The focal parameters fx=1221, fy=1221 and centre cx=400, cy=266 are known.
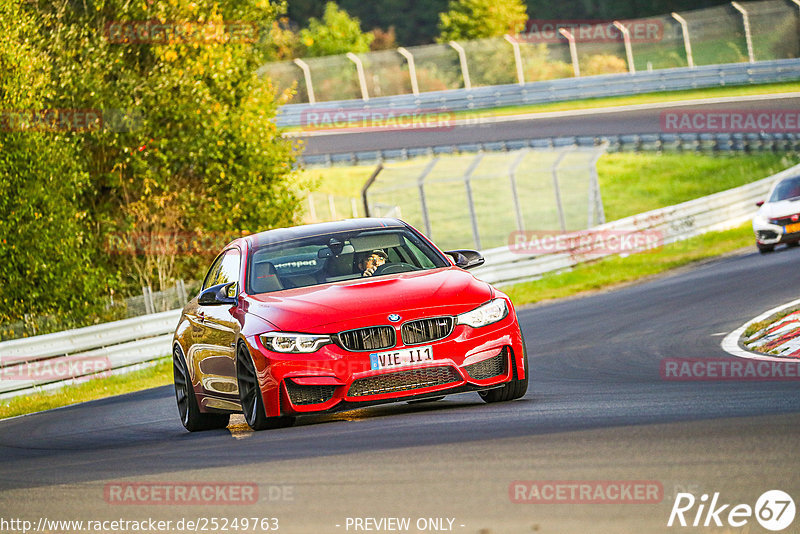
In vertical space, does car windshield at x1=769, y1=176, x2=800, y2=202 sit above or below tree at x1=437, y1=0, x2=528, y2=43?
below

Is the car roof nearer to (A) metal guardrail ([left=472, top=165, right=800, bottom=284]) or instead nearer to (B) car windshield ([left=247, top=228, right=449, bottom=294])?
(B) car windshield ([left=247, top=228, right=449, bottom=294])

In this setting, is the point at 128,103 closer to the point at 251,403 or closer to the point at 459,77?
the point at 251,403

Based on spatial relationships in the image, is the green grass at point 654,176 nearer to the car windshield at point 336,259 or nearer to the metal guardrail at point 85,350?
the metal guardrail at point 85,350

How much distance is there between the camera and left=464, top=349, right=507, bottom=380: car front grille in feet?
27.6

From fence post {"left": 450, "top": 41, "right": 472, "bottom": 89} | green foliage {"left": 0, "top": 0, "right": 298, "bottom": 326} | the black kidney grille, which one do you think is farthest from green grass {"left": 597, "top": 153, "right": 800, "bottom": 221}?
the black kidney grille

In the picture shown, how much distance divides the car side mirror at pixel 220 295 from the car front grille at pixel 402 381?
5.20 ft

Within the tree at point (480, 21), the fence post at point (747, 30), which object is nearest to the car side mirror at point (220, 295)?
the fence post at point (747, 30)

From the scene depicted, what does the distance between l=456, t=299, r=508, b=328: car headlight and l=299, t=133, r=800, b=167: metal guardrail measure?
3124 cm

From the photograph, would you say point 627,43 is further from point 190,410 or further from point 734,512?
point 734,512

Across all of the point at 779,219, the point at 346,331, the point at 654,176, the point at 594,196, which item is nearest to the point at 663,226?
the point at 594,196

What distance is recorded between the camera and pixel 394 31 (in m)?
93.1

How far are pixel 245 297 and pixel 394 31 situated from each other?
282ft

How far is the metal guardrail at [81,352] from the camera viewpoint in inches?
675

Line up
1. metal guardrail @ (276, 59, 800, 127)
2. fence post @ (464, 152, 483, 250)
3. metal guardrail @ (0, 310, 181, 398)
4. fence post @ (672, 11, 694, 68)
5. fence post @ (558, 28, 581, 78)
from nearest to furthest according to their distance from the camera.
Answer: metal guardrail @ (0, 310, 181, 398)
fence post @ (464, 152, 483, 250)
metal guardrail @ (276, 59, 800, 127)
fence post @ (672, 11, 694, 68)
fence post @ (558, 28, 581, 78)
